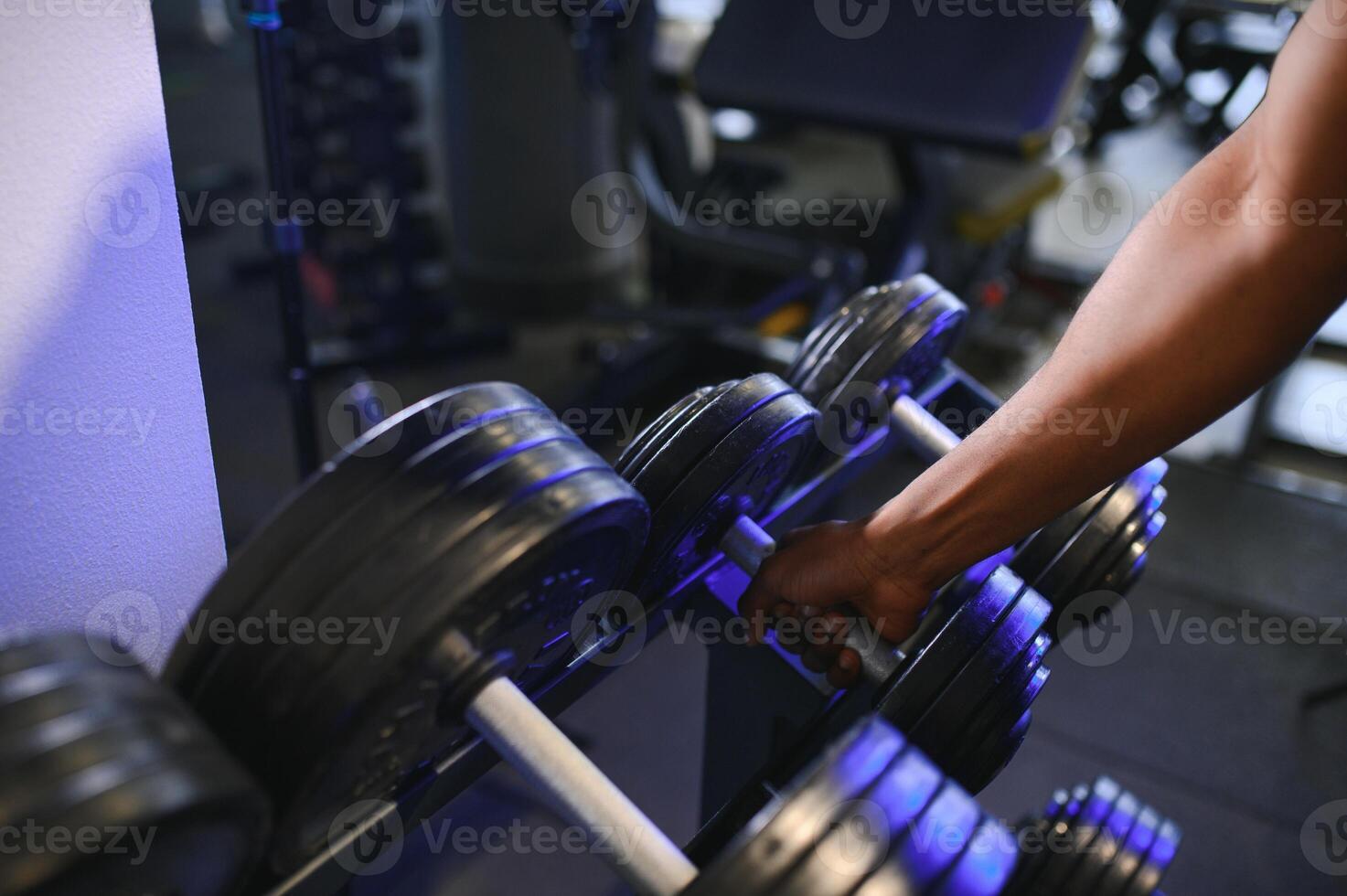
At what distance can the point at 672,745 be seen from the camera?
5.49 feet

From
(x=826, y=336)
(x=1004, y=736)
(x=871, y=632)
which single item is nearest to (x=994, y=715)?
(x=1004, y=736)

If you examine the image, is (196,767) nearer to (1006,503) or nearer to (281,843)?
(281,843)

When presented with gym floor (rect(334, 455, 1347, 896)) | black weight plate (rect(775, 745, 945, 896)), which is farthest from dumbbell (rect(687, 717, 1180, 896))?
gym floor (rect(334, 455, 1347, 896))

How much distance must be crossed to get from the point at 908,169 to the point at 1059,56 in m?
0.45

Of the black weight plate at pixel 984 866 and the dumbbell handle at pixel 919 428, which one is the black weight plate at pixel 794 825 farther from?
the dumbbell handle at pixel 919 428

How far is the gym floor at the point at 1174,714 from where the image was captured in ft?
4.91

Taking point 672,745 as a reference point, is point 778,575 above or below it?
above

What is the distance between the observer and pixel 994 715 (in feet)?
2.97

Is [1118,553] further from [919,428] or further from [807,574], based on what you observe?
[807,574]

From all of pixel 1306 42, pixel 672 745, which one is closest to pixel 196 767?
pixel 1306 42

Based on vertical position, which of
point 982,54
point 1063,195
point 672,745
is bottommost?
point 672,745

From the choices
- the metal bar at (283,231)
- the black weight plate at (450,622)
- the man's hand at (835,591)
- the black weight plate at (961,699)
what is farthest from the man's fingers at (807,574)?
the metal bar at (283,231)

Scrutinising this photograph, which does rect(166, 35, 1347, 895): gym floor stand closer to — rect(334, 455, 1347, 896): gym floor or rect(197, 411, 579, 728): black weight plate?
rect(334, 455, 1347, 896): gym floor

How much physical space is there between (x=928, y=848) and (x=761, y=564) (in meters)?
0.40
